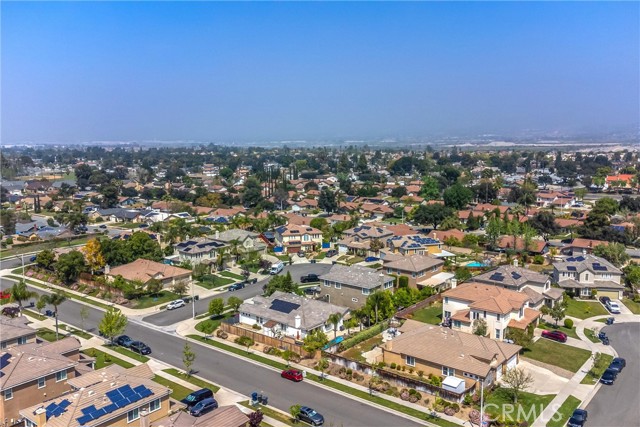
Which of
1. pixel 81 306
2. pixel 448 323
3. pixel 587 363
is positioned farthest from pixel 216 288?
pixel 587 363

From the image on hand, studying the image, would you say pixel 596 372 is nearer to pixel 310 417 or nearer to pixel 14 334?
pixel 310 417

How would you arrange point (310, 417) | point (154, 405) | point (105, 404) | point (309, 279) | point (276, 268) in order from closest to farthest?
point (105, 404) → point (154, 405) → point (310, 417) → point (309, 279) → point (276, 268)

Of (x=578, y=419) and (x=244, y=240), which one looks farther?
(x=244, y=240)

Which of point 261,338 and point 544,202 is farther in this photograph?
A: point 544,202

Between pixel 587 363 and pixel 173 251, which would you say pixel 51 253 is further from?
pixel 587 363

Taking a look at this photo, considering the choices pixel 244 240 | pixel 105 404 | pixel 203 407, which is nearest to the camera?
pixel 105 404

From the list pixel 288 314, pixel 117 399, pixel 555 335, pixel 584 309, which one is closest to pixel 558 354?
pixel 555 335

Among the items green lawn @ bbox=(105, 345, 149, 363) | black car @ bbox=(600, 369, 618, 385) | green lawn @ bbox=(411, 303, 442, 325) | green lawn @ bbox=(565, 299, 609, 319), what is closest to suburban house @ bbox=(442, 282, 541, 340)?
green lawn @ bbox=(411, 303, 442, 325)
